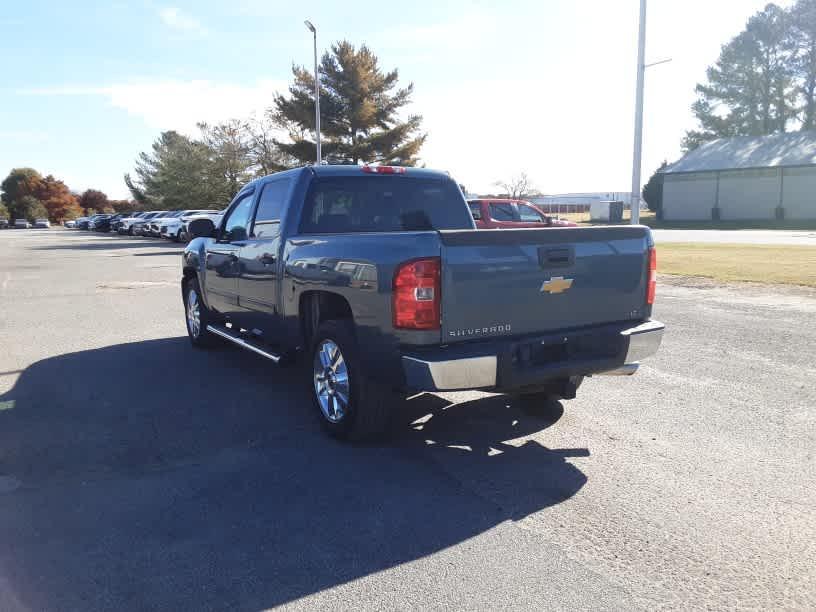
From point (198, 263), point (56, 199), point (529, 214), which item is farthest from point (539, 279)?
point (56, 199)

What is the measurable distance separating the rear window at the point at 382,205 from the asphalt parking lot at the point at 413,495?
156 centimetres

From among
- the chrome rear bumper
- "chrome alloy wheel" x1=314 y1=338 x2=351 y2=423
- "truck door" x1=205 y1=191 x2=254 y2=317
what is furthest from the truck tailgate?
"truck door" x1=205 y1=191 x2=254 y2=317

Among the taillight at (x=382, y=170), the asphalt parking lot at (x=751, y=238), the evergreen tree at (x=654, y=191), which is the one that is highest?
the evergreen tree at (x=654, y=191)

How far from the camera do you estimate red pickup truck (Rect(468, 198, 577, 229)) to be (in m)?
18.8

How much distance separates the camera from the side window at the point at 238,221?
266 inches

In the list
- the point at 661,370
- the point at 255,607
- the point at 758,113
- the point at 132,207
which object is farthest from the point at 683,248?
the point at 132,207

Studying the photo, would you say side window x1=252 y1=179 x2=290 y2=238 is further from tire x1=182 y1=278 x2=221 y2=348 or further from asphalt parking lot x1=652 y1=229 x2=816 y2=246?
asphalt parking lot x1=652 y1=229 x2=816 y2=246

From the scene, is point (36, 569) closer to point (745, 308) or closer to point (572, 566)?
point (572, 566)

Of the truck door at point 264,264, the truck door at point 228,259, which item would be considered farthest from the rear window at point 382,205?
the truck door at point 228,259

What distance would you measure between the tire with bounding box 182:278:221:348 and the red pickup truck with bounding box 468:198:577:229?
11133 mm

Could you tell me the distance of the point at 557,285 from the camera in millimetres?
4391

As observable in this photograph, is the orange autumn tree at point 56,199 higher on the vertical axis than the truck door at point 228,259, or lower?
higher

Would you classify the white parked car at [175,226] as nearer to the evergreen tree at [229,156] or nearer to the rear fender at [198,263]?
the evergreen tree at [229,156]

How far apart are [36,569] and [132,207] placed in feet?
373
